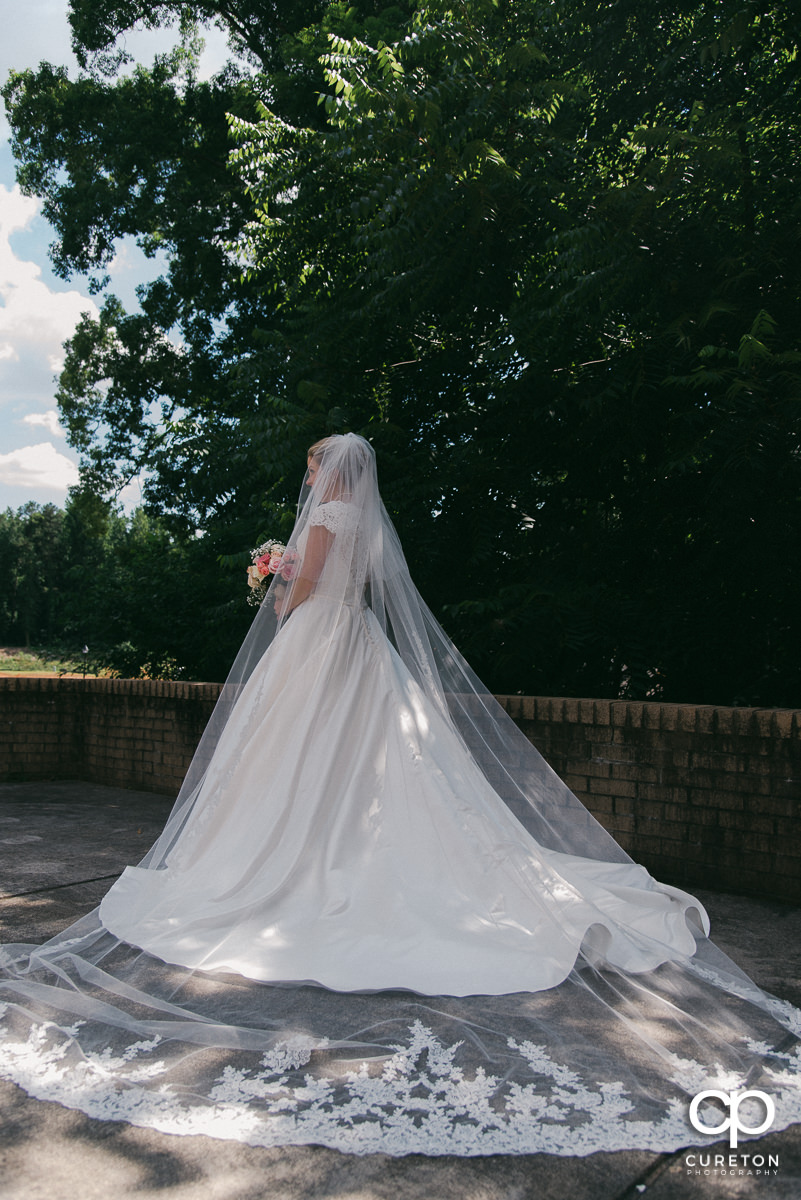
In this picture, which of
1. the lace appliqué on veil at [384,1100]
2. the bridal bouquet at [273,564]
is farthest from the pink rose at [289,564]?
the lace appliqué on veil at [384,1100]

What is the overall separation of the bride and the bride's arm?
0.4 inches

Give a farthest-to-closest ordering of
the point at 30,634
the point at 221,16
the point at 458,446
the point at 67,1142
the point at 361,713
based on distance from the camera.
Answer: the point at 30,634
the point at 221,16
the point at 458,446
the point at 361,713
the point at 67,1142

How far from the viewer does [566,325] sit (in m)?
5.39

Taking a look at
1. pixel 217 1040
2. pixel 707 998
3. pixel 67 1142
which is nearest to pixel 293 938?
pixel 217 1040

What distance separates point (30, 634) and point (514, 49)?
101312mm

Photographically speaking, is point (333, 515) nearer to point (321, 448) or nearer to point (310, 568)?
point (310, 568)

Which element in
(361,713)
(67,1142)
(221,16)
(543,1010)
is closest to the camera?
(67,1142)

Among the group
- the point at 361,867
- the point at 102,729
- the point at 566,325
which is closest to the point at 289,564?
the point at 361,867

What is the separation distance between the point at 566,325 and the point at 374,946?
4.06 meters

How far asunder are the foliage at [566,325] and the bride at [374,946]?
1310 mm

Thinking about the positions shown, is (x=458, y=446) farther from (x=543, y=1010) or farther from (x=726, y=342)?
(x=543, y=1010)

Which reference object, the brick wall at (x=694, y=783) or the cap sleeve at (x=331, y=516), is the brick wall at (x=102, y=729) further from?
the brick wall at (x=694, y=783)

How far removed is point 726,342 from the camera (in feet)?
16.7

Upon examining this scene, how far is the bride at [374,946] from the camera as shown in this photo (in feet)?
7.26
